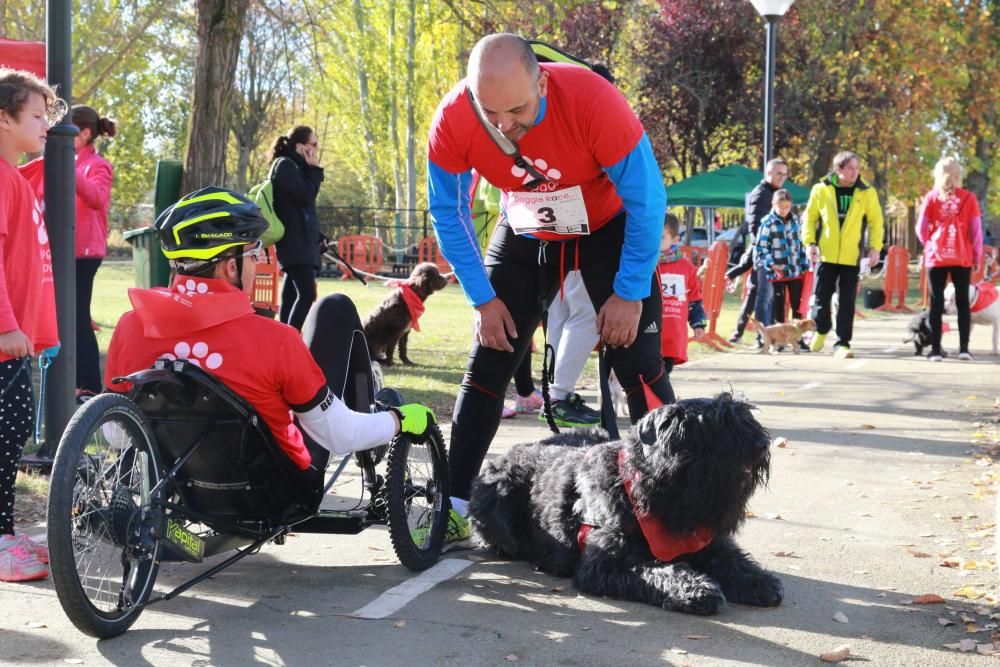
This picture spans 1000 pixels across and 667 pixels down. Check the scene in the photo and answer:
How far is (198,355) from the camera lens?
12.6 ft

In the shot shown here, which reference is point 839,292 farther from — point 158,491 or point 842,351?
point 158,491

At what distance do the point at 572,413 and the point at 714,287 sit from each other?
23.3 feet

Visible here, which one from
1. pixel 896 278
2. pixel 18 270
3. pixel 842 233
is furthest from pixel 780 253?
pixel 18 270

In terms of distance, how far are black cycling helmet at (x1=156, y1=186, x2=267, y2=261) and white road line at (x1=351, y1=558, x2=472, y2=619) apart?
1343 millimetres

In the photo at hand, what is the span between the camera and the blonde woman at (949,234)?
11906 millimetres

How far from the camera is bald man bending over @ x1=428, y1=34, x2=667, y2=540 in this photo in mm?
4281

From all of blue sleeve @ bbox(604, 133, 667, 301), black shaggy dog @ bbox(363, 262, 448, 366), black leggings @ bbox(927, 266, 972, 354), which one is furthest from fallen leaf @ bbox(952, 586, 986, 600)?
black leggings @ bbox(927, 266, 972, 354)

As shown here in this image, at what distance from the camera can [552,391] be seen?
803cm

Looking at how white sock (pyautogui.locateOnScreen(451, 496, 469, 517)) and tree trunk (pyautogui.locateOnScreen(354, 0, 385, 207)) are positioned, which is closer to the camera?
white sock (pyautogui.locateOnScreen(451, 496, 469, 517))

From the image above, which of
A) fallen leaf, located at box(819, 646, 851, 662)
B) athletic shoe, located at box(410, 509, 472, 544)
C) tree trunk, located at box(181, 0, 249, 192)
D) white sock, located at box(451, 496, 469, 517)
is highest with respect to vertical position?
tree trunk, located at box(181, 0, 249, 192)

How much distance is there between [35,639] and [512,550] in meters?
1.83

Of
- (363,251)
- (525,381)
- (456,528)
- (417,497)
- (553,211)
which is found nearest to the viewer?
(553,211)

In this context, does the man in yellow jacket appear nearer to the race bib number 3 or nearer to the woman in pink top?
the woman in pink top

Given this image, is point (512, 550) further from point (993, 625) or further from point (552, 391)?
point (552, 391)
